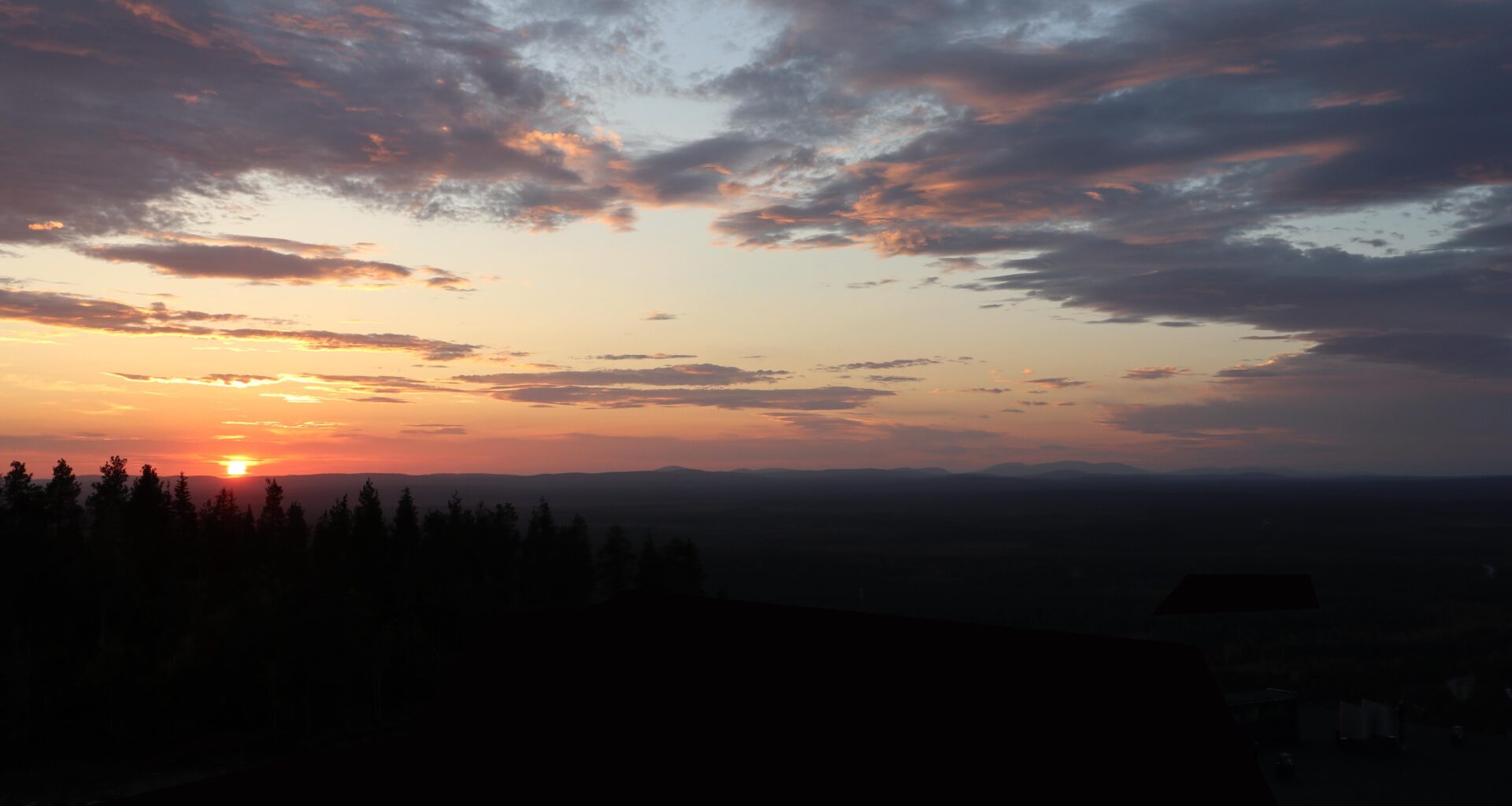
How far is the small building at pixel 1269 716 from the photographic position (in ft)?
97.2

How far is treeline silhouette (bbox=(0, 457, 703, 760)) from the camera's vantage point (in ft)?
141

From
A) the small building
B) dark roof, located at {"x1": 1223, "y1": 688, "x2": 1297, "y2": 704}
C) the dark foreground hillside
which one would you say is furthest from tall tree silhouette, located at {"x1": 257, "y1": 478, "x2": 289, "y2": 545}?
the small building

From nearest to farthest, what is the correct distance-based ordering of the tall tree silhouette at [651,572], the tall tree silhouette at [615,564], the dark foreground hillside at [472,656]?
1. the dark foreground hillside at [472,656]
2. the tall tree silhouette at [651,572]
3. the tall tree silhouette at [615,564]

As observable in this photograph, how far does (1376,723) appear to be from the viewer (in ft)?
97.9

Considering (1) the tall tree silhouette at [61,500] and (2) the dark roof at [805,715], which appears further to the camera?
(1) the tall tree silhouette at [61,500]

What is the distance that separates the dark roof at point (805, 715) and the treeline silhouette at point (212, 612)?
2918cm

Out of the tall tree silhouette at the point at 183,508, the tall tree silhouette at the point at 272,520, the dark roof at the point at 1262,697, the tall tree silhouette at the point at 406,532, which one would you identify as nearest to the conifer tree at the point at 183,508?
the tall tree silhouette at the point at 183,508

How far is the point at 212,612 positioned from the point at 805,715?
48539 millimetres

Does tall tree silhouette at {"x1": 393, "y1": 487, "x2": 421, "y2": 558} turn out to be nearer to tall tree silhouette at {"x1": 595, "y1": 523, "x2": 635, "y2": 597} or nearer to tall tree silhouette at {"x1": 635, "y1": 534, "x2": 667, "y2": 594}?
tall tree silhouette at {"x1": 595, "y1": 523, "x2": 635, "y2": 597}

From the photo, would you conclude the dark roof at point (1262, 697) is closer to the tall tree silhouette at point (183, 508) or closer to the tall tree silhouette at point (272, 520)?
the tall tree silhouette at point (272, 520)

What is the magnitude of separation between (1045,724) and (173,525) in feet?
213

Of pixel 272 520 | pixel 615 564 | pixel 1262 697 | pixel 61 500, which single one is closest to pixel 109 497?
pixel 61 500

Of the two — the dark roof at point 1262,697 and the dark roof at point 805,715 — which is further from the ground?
the dark roof at point 805,715

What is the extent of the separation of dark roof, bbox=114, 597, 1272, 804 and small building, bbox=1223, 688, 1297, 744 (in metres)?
25.4
